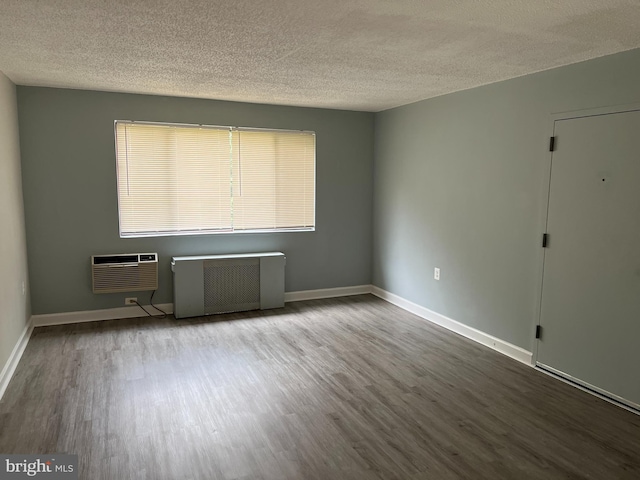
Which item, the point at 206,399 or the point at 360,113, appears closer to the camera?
the point at 206,399

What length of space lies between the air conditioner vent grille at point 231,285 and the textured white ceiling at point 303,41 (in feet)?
6.32

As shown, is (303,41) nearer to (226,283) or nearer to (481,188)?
(481,188)

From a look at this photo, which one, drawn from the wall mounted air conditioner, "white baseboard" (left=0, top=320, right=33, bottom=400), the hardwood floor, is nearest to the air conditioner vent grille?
the wall mounted air conditioner

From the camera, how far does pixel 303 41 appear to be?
9.07 ft

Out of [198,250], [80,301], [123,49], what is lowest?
[80,301]

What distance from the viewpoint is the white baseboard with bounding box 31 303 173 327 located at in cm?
453

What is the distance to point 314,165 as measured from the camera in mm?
5590

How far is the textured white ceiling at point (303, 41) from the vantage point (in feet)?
7.33

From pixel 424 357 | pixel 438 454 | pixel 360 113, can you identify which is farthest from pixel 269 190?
pixel 438 454

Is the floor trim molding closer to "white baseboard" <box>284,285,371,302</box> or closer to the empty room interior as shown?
the empty room interior

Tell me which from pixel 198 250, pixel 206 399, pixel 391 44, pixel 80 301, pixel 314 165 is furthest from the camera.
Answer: pixel 314 165

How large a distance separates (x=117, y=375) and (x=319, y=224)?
118 inches

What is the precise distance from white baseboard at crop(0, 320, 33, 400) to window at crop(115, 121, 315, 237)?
4.15 feet

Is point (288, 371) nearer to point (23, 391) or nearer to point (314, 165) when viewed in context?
point (23, 391)
